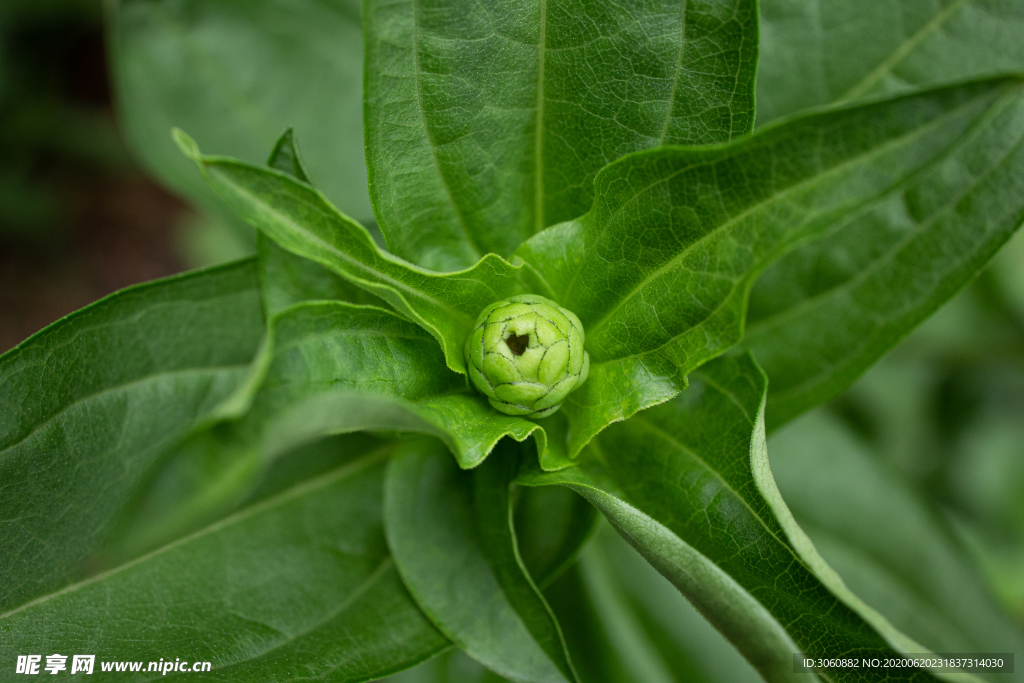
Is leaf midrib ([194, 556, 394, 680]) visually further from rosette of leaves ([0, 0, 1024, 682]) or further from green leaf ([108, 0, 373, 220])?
green leaf ([108, 0, 373, 220])

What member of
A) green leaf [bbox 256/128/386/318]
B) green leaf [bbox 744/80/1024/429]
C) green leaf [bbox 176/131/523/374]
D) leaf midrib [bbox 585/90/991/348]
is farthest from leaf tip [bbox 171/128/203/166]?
green leaf [bbox 744/80/1024/429]

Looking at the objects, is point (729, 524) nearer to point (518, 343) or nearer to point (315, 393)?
point (518, 343)

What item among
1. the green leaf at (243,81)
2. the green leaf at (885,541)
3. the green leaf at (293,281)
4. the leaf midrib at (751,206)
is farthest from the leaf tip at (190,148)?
the green leaf at (885,541)

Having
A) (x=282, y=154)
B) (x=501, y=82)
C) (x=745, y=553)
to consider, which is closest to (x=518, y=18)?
(x=501, y=82)

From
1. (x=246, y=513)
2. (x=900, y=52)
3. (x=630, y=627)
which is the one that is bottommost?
(x=630, y=627)

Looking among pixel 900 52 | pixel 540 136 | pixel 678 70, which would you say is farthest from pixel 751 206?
pixel 900 52

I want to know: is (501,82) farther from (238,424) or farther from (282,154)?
(238,424)
